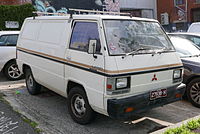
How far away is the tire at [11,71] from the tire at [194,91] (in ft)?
18.0

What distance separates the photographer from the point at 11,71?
7734mm

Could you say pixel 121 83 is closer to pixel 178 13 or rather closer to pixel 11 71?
pixel 11 71

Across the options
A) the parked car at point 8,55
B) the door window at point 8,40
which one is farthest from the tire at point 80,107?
the door window at point 8,40

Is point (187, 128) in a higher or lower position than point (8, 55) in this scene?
lower

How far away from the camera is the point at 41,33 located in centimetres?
533

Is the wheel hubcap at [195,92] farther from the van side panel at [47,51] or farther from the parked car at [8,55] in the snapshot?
the parked car at [8,55]

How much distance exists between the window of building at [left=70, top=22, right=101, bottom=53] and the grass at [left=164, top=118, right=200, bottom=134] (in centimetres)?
174

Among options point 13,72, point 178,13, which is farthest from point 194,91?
point 178,13

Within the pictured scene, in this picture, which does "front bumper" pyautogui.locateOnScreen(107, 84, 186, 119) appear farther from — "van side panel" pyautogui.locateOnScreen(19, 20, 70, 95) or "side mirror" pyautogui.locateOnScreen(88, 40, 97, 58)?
"van side panel" pyautogui.locateOnScreen(19, 20, 70, 95)

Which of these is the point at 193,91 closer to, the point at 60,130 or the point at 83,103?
the point at 83,103

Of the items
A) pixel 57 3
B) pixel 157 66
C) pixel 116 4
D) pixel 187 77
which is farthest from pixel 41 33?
pixel 116 4

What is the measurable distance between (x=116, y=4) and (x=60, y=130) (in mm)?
20369

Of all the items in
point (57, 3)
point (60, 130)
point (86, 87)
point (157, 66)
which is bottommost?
point (60, 130)

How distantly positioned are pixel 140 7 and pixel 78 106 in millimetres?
30124
